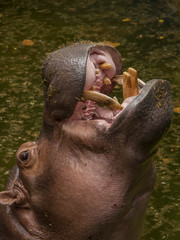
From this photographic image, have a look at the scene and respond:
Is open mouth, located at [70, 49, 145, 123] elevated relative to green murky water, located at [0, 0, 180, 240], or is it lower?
elevated

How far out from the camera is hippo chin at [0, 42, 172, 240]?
6.36 feet

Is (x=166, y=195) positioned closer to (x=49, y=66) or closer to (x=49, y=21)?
(x=49, y=66)

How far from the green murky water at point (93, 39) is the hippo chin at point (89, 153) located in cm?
122

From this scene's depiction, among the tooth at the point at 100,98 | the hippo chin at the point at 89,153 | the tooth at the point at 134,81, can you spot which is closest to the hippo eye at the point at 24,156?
the hippo chin at the point at 89,153

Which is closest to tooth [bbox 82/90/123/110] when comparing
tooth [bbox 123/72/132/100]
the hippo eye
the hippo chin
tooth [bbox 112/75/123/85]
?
the hippo chin

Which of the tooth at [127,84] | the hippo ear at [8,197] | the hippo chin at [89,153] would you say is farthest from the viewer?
the hippo ear at [8,197]

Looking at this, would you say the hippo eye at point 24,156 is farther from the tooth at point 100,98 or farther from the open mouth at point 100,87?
the tooth at point 100,98

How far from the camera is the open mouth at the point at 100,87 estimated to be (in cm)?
201

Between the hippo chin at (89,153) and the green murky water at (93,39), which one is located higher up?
the hippo chin at (89,153)

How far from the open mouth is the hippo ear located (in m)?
0.57

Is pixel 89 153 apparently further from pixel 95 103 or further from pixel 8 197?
pixel 8 197

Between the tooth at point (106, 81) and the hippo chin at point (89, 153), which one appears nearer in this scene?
the hippo chin at point (89, 153)

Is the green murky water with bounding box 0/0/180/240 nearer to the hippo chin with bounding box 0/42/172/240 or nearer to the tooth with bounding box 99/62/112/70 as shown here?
the hippo chin with bounding box 0/42/172/240

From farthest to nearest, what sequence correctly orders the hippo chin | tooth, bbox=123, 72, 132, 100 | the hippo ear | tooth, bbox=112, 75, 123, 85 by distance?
the hippo ear, tooth, bbox=112, 75, 123, 85, tooth, bbox=123, 72, 132, 100, the hippo chin
